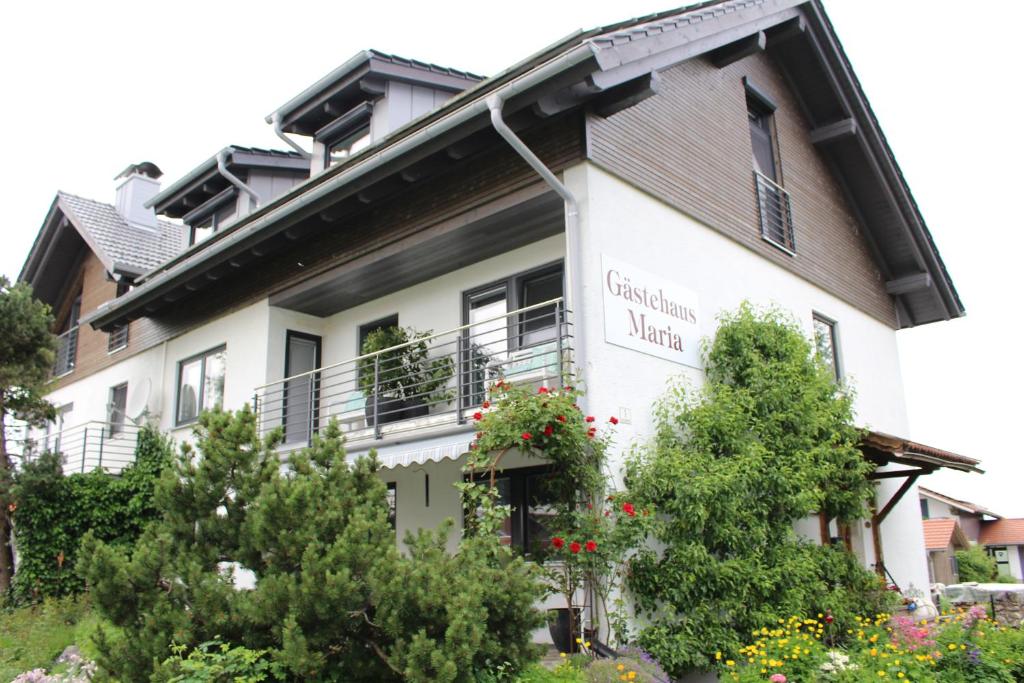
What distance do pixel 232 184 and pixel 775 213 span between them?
1109cm

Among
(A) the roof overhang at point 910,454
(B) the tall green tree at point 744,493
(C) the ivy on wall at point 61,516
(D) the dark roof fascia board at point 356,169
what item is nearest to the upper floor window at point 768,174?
(B) the tall green tree at point 744,493

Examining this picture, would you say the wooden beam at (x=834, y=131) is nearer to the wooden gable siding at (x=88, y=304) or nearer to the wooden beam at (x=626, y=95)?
the wooden beam at (x=626, y=95)

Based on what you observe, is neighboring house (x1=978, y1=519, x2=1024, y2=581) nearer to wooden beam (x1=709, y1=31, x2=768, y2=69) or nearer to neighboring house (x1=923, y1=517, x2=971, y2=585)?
neighboring house (x1=923, y1=517, x2=971, y2=585)

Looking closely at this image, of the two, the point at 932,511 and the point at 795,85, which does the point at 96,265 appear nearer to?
the point at 795,85

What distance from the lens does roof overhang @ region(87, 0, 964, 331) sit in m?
10.1

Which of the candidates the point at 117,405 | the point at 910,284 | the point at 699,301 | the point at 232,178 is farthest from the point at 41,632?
the point at 910,284

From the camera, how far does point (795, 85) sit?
53.2 ft

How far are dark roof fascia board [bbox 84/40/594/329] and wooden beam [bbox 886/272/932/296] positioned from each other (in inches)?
423

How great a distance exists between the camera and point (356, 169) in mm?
11609

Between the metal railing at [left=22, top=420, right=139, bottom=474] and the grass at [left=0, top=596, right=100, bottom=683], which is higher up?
the metal railing at [left=22, top=420, right=139, bottom=474]

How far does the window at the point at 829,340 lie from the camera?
15500 mm

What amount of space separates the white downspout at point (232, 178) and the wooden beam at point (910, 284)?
13.0 meters

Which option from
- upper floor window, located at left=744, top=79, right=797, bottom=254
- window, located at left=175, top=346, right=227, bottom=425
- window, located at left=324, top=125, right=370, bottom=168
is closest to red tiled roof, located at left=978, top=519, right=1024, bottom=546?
upper floor window, located at left=744, top=79, right=797, bottom=254

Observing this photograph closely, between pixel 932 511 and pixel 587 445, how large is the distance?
138 feet
